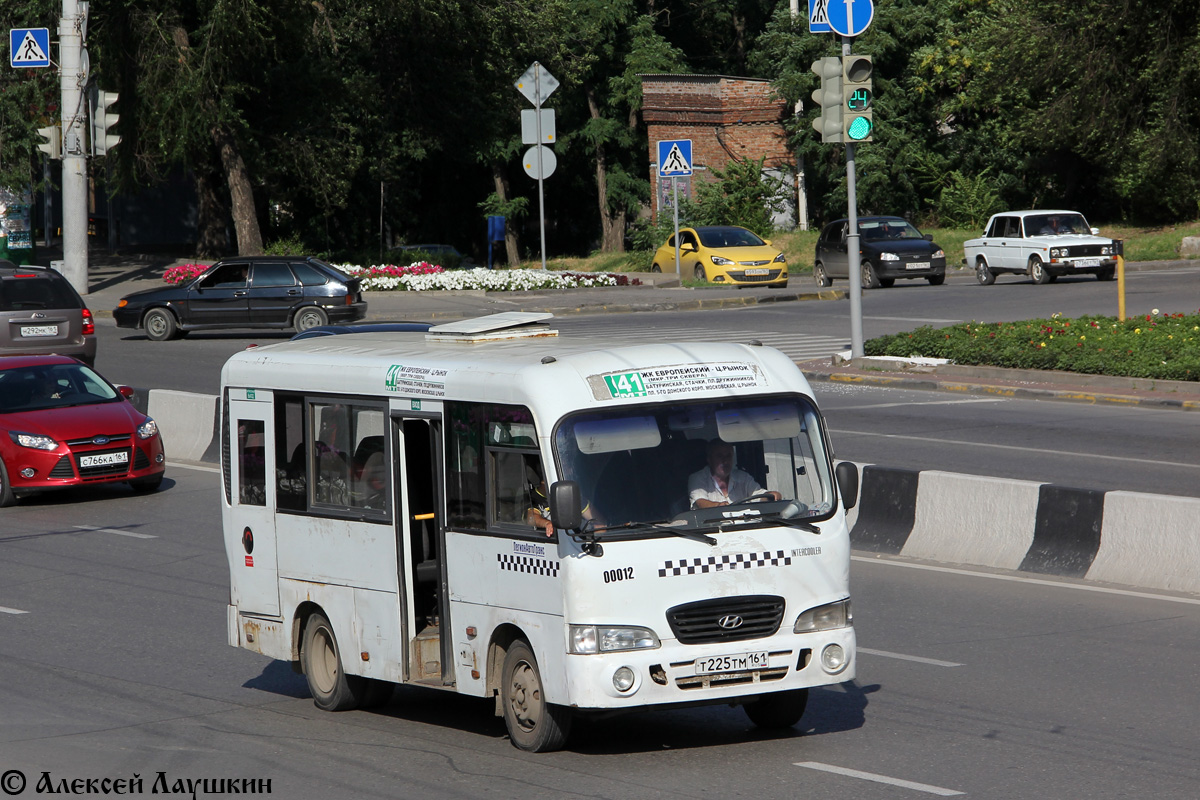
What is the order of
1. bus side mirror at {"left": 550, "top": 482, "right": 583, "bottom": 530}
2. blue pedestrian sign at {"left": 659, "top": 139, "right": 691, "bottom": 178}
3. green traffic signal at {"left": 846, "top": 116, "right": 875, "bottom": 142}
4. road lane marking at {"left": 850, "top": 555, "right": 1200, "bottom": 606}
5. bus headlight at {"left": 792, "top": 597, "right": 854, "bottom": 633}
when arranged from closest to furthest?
bus side mirror at {"left": 550, "top": 482, "right": 583, "bottom": 530} < bus headlight at {"left": 792, "top": 597, "right": 854, "bottom": 633} < road lane marking at {"left": 850, "top": 555, "right": 1200, "bottom": 606} < green traffic signal at {"left": 846, "top": 116, "right": 875, "bottom": 142} < blue pedestrian sign at {"left": 659, "top": 139, "right": 691, "bottom": 178}

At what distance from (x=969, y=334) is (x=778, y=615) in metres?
17.7

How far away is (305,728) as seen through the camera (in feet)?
27.3

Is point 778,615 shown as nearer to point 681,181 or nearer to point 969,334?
point 969,334

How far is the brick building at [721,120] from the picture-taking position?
54906 mm

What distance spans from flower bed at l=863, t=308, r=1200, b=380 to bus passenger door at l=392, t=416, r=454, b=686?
14851 millimetres

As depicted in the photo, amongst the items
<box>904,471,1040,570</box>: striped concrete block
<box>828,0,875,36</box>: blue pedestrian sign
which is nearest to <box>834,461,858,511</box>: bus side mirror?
<box>904,471,1040,570</box>: striped concrete block

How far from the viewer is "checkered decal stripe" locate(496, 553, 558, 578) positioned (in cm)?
719

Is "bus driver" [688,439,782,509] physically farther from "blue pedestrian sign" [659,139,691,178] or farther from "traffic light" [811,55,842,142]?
"blue pedestrian sign" [659,139,691,178]

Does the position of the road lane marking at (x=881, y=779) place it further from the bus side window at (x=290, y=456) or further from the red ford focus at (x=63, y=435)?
the red ford focus at (x=63, y=435)

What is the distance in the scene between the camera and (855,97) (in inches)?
904

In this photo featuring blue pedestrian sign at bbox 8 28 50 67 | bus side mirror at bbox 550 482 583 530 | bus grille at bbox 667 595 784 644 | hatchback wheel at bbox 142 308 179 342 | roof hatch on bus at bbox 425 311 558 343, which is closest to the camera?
bus side mirror at bbox 550 482 583 530

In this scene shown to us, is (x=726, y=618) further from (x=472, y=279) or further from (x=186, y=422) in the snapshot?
(x=472, y=279)

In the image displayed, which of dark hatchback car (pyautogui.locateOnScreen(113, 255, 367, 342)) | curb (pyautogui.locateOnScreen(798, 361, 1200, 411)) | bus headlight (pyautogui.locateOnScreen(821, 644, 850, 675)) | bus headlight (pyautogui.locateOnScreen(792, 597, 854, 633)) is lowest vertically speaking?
bus headlight (pyautogui.locateOnScreen(821, 644, 850, 675))

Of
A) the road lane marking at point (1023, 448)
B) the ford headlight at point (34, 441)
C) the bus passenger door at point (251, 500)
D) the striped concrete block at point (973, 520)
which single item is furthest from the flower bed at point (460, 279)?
the bus passenger door at point (251, 500)
